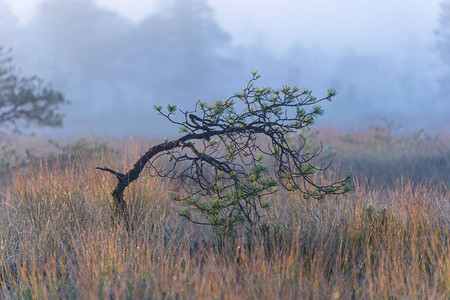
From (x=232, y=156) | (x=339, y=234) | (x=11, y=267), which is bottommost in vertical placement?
(x=11, y=267)

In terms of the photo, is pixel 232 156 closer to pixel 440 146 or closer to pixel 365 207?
pixel 365 207

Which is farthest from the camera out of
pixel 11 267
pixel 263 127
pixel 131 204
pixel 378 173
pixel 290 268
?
pixel 378 173

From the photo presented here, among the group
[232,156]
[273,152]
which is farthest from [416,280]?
[232,156]

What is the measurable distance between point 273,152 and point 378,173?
22.8 feet

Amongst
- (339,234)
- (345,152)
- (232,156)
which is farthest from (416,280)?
(345,152)

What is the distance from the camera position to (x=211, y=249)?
3.79 m

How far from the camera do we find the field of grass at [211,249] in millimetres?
A: 3461

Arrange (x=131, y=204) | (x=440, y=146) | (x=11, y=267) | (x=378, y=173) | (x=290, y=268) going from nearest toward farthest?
(x=290, y=268)
(x=11, y=267)
(x=131, y=204)
(x=378, y=173)
(x=440, y=146)

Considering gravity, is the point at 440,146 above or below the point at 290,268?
above

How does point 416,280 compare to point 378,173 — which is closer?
point 416,280

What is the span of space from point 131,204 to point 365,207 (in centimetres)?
271

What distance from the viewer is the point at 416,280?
3.67 m

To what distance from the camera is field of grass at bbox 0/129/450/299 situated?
3461mm

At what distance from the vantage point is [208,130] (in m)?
4.50
